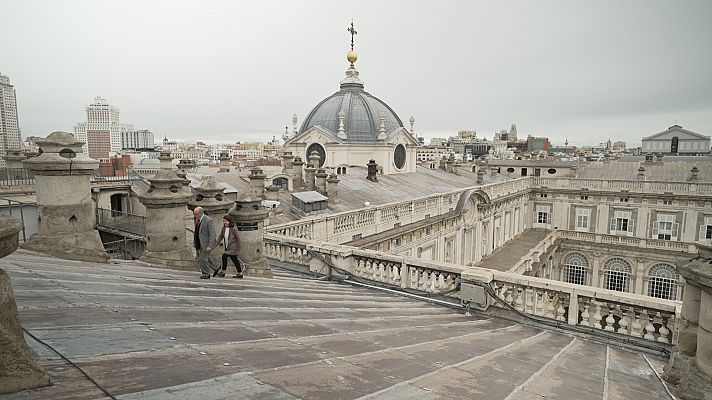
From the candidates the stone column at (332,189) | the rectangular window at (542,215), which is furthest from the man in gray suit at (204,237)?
the rectangular window at (542,215)

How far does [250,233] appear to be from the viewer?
9898 mm

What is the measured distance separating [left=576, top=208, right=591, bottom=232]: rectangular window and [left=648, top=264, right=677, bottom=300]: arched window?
6563 millimetres

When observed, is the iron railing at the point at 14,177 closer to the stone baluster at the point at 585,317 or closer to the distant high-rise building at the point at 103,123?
the stone baluster at the point at 585,317

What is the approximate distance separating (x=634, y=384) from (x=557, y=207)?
4306cm

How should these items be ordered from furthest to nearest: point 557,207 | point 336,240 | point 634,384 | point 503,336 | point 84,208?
point 557,207 < point 336,240 < point 84,208 < point 503,336 < point 634,384

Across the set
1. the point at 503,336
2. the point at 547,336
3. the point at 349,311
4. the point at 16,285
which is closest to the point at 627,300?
the point at 547,336

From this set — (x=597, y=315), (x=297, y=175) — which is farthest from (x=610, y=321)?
(x=297, y=175)

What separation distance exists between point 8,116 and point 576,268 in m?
64.2

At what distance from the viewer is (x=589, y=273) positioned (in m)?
43.0

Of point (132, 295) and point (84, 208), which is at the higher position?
point (84, 208)

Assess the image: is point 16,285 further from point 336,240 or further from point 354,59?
point 354,59

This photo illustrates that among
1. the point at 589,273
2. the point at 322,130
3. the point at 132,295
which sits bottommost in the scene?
the point at 589,273

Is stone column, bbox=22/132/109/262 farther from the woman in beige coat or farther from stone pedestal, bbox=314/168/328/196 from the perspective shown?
stone pedestal, bbox=314/168/328/196

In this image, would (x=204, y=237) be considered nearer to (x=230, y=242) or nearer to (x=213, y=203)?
(x=230, y=242)
